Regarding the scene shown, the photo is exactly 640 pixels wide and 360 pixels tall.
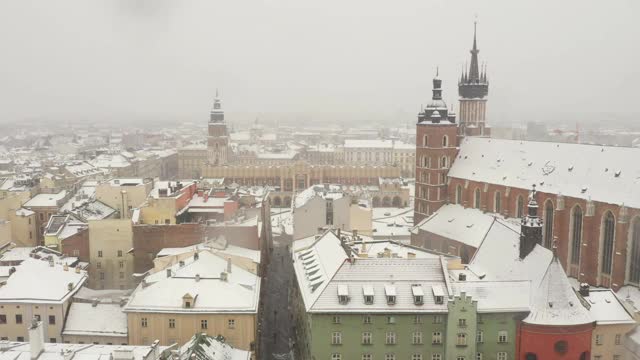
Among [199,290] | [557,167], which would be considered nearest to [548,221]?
[557,167]

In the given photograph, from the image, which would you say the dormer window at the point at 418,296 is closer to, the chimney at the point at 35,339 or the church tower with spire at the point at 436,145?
the chimney at the point at 35,339

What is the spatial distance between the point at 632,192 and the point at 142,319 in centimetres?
3998

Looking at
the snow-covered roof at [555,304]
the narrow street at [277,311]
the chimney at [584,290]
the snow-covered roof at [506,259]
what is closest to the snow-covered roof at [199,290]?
the narrow street at [277,311]

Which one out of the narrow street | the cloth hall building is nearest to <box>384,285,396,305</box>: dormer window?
the narrow street

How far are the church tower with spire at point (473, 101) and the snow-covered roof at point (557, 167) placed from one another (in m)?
9.61

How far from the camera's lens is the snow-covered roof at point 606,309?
1631 inches

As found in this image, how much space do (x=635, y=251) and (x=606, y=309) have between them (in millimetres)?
13979

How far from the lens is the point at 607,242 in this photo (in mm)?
56844

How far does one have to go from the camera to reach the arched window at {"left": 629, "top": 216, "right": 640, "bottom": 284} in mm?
53934

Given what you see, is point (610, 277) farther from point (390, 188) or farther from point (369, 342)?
point (390, 188)

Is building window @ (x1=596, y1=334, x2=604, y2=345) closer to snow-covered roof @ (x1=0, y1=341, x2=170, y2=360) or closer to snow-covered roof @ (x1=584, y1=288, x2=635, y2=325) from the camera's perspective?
snow-covered roof @ (x1=584, y1=288, x2=635, y2=325)

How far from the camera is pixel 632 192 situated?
55.4m

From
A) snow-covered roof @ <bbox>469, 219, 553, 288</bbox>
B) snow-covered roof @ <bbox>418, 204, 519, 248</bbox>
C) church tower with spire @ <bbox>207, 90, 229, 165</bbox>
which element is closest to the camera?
snow-covered roof @ <bbox>469, 219, 553, 288</bbox>

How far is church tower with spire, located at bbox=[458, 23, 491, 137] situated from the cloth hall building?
134mm
